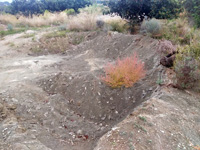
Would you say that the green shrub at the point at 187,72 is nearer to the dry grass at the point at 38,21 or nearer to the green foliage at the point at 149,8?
the green foliage at the point at 149,8

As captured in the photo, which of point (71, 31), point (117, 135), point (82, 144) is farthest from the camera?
point (71, 31)

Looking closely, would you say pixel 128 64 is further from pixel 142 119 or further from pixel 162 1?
pixel 162 1

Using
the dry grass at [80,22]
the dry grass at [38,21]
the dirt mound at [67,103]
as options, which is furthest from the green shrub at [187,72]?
the dry grass at [38,21]

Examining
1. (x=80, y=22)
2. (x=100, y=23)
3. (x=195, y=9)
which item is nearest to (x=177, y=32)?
(x=100, y=23)

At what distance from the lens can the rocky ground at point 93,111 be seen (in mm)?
2916

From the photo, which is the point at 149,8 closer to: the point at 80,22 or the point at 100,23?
the point at 100,23

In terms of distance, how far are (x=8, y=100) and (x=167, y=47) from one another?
4.22m

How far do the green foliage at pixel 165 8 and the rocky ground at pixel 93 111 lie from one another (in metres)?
2.04

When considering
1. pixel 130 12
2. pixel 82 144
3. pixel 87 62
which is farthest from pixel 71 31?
pixel 82 144

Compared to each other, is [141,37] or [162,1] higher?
[162,1]

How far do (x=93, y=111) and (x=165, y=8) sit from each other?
19.6 feet

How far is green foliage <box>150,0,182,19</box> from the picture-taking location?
316 inches

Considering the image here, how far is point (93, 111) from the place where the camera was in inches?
172

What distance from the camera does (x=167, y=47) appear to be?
16.8 ft
